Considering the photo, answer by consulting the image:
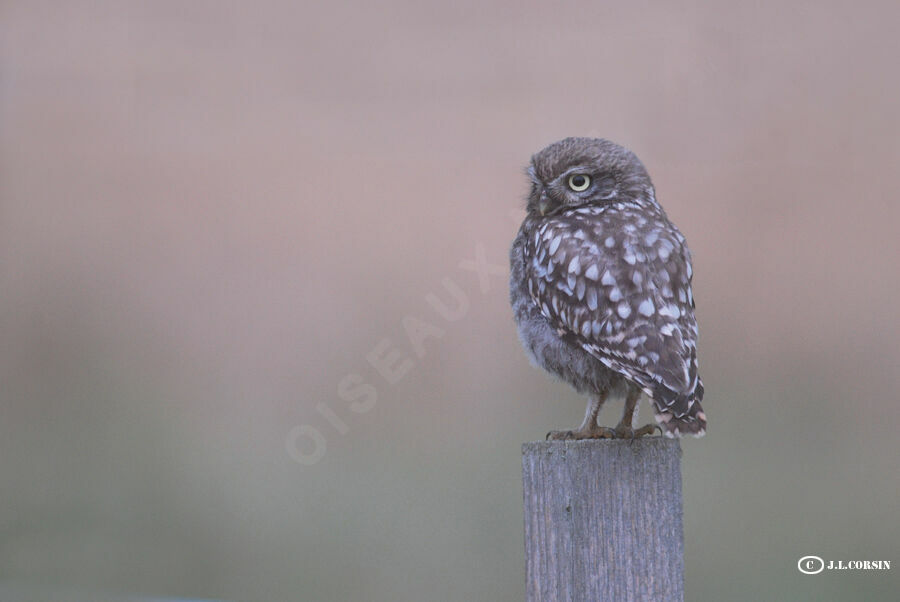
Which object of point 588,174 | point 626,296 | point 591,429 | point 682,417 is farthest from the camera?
point 588,174

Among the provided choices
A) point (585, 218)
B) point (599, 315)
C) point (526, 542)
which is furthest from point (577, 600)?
point (585, 218)

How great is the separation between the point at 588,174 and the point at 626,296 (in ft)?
1.81

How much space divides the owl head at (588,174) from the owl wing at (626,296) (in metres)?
0.13

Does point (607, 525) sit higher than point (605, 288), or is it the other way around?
point (605, 288)

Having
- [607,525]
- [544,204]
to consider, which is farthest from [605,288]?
[607,525]

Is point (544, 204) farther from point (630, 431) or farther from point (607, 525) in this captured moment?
point (607, 525)

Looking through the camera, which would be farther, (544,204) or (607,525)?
(544,204)

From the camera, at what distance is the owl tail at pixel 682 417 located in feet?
6.40

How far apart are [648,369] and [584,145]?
80cm

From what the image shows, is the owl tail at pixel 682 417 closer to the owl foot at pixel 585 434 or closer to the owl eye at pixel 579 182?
the owl foot at pixel 585 434

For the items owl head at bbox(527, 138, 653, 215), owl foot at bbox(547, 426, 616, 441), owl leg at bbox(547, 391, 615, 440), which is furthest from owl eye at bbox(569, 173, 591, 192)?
owl foot at bbox(547, 426, 616, 441)

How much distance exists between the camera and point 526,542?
1.87 metres

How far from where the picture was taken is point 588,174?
2605 mm

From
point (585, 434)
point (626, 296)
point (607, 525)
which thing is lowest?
point (607, 525)
